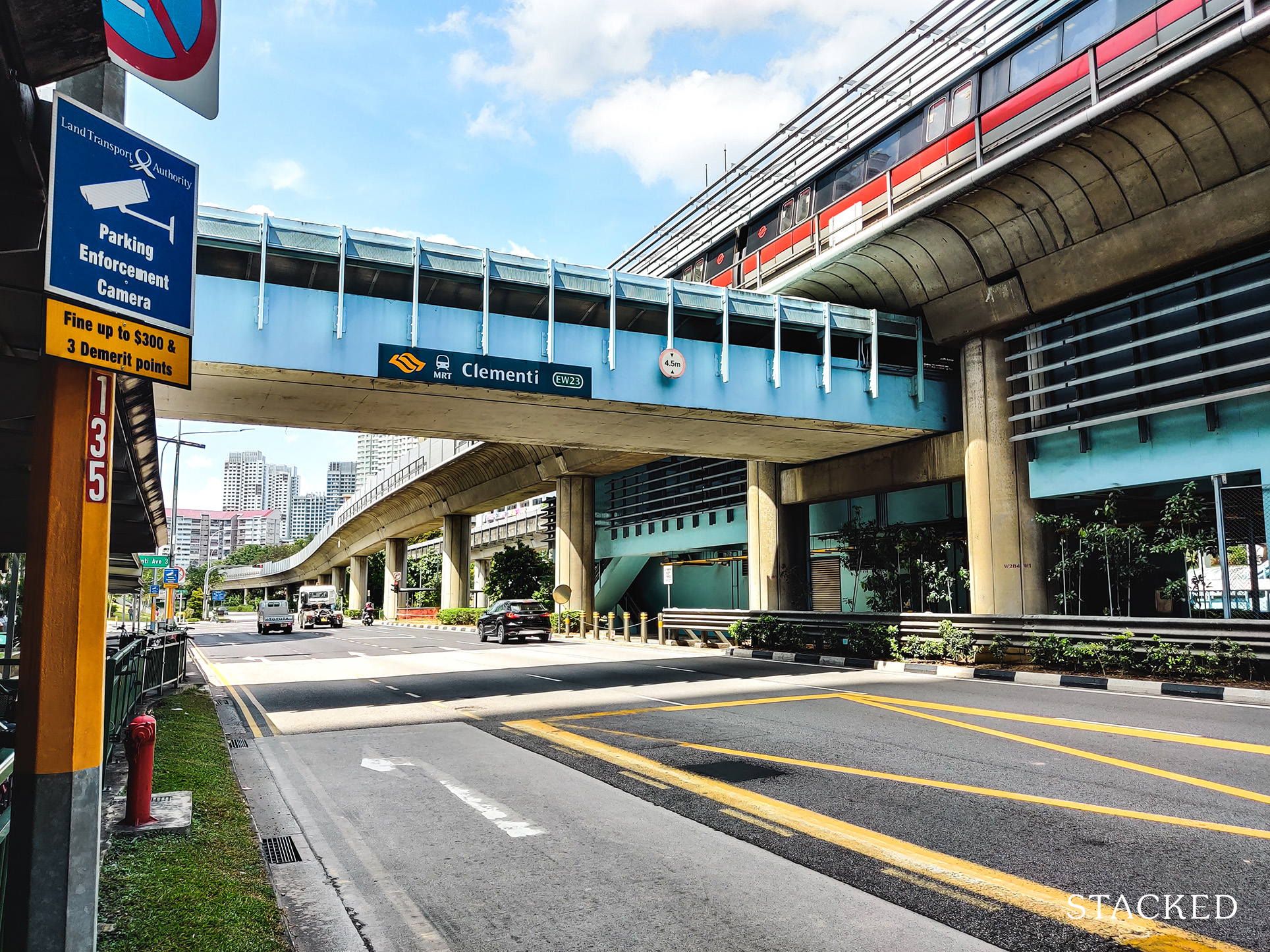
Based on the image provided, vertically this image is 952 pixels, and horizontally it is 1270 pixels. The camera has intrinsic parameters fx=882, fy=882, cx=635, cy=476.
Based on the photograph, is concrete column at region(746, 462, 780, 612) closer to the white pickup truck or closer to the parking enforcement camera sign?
the parking enforcement camera sign

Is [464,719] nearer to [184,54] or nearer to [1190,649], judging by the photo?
[184,54]

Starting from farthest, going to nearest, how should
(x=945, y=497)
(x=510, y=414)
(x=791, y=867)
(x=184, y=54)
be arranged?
(x=945, y=497), (x=510, y=414), (x=791, y=867), (x=184, y=54)

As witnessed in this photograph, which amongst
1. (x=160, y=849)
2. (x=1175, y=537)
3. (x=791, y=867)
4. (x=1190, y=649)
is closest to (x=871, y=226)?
(x=1175, y=537)

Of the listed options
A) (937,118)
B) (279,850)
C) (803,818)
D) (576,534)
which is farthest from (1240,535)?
(576,534)

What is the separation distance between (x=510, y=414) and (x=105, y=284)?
17.3 meters

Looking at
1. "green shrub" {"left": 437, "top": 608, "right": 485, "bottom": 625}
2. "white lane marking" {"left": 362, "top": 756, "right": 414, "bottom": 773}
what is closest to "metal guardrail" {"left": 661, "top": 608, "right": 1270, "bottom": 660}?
"white lane marking" {"left": 362, "top": 756, "right": 414, "bottom": 773}

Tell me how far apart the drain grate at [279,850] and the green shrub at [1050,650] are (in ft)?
52.5

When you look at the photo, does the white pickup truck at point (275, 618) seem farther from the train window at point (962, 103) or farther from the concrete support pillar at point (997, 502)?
the train window at point (962, 103)

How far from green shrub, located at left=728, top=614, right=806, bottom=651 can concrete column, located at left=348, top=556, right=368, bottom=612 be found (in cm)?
7312

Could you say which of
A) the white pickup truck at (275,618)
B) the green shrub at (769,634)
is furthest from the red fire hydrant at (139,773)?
the white pickup truck at (275,618)

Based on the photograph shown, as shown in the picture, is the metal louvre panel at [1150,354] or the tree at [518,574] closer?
the metal louvre panel at [1150,354]

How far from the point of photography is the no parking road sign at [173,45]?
378 centimetres

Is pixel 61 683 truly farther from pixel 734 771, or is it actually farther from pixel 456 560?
pixel 456 560

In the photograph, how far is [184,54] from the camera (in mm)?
4086
